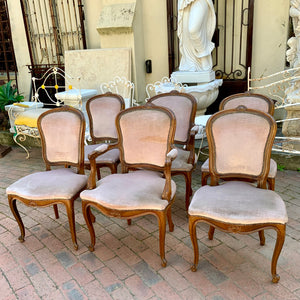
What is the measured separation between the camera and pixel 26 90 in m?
6.32

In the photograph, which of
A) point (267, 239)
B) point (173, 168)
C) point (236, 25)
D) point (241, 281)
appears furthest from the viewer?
point (236, 25)

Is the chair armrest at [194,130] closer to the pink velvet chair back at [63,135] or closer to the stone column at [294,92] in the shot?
the pink velvet chair back at [63,135]

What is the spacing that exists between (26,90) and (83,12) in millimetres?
2039

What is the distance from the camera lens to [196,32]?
3.97m

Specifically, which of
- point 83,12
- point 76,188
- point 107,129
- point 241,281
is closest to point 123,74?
point 83,12

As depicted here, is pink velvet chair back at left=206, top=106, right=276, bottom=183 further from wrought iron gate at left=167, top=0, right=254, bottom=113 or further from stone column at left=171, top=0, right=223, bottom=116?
wrought iron gate at left=167, top=0, right=254, bottom=113

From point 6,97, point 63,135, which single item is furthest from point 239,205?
point 6,97

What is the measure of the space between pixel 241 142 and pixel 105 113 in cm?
153

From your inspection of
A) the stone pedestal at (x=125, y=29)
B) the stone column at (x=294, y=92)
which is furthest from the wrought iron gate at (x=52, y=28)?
the stone column at (x=294, y=92)

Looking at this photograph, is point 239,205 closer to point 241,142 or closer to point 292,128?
point 241,142

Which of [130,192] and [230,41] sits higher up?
[230,41]

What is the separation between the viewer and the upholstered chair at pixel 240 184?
5.71 ft

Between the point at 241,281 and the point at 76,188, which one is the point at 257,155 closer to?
the point at 241,281

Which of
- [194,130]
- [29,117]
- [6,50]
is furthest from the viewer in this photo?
[6,50]
